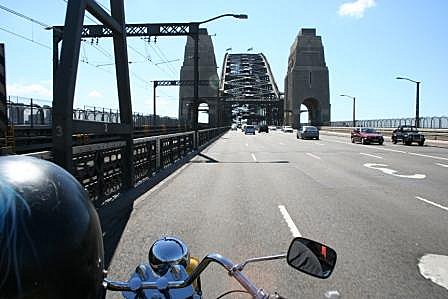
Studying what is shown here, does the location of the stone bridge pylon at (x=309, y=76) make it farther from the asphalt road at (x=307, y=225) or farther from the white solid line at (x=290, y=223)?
the white solid line at (x=290, y=223)

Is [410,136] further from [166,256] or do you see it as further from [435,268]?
[166,256]

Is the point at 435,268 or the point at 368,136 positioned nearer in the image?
the point at 435,268

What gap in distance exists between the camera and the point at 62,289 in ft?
7.35

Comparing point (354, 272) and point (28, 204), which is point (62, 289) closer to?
point (28, 204)

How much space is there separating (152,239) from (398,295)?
145 inches

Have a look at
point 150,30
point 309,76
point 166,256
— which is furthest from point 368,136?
point 309,76

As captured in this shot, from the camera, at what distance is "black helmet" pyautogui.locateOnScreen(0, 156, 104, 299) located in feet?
6.90

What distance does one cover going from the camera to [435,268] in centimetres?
588

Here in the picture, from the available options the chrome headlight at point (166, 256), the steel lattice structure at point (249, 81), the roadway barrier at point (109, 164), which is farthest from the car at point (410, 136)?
the steel lattice structure at point (249, 81)

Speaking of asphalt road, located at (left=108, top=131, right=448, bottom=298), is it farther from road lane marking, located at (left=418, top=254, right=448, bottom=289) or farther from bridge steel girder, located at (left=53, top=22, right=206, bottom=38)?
bridge steel girder, located at (left=53, top=22, right=206, bottom=38)

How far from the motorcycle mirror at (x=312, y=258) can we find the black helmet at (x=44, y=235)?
1.00 m

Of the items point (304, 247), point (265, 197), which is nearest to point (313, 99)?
point (265, 197)

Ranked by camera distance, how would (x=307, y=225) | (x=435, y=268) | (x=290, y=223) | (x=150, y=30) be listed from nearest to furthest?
(x=435, y=268)
(x=307, y=225)
(x=290, y=223)
(x=150, y=30)

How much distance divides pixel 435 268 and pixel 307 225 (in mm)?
2803
